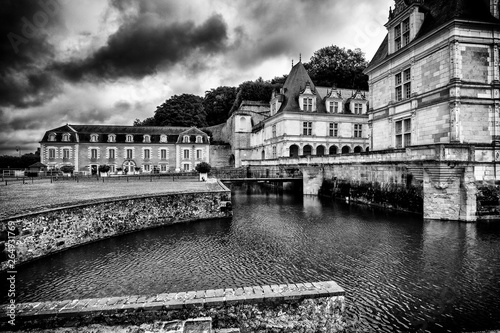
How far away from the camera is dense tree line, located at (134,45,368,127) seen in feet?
169

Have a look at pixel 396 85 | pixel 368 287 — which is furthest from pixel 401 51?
pixel 368 287

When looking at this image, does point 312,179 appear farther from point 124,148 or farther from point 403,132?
point 124,148

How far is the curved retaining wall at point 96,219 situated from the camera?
27.5 feet

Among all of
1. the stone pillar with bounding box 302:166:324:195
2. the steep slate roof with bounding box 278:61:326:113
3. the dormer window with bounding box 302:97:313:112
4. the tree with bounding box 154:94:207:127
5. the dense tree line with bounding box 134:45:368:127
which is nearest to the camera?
the stone pillar with bounding box 302:166:324:195

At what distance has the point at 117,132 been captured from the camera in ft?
146

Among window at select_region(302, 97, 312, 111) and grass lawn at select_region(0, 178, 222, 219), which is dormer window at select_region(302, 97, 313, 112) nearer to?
window at select_region(302, 97, 312, 111)

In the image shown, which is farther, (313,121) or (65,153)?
(65,153)

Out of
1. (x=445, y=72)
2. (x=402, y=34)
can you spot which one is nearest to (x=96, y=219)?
(x=445, y=72)

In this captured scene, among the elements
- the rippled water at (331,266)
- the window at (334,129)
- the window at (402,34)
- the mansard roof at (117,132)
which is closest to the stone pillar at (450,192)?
the rippled water at (331,266)

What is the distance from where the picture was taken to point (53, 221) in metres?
9.53

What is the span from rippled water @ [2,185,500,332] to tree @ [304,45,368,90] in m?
42.6

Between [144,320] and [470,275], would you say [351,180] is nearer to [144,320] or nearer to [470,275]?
[470,275]

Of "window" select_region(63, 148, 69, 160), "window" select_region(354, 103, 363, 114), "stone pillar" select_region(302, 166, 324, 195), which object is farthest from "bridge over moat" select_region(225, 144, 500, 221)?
"window" select_region(63, 148, 69, 160)

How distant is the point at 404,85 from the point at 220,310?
2005cm
